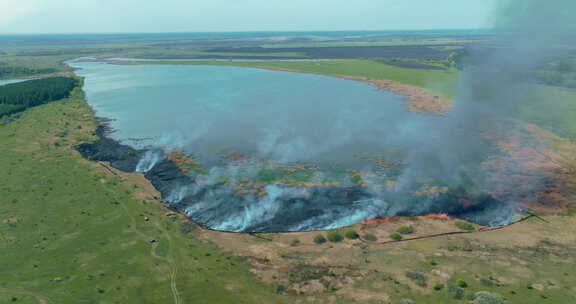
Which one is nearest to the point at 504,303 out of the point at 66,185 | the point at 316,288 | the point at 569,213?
the point at 316,288

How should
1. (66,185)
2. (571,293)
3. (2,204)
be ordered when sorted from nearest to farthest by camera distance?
(571,293), (2,204), (66,185)

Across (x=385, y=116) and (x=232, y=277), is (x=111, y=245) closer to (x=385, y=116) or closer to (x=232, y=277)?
(x=232, y=277)

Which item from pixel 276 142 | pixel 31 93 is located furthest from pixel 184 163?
pixel 31 93

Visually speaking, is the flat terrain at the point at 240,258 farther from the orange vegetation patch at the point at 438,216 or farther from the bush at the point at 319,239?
the orange vegetation patch at the point at 438,216

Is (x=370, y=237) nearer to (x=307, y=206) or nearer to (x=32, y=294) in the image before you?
(x=307, y=206)

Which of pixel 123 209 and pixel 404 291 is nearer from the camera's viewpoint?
pixel 404 291

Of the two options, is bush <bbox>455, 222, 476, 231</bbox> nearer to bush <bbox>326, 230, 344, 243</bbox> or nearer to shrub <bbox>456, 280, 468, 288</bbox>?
shrub <bbox>456, 280, 468, 288</bbox>
